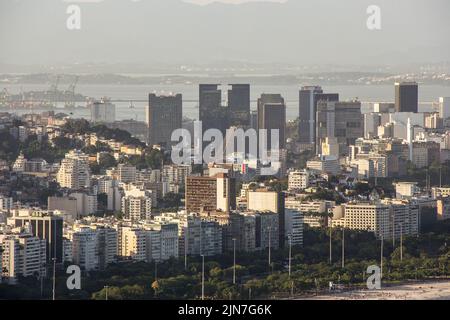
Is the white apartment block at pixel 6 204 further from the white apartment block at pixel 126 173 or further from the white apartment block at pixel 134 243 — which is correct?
the white apartment block at pixel 126 173

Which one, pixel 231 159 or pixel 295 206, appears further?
pixel 231 159

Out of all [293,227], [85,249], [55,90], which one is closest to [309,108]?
[55,90]

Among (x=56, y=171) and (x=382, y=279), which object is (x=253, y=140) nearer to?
(x=56, y=171)

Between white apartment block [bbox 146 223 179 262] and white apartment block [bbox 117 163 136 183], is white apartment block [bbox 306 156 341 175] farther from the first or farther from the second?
white apartment block [bbox 146 223 179 262]

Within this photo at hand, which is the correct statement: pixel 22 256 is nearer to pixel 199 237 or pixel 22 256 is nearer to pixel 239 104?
pixel 199 237

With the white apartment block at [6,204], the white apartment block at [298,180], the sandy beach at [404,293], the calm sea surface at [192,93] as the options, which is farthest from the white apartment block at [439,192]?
the sandy beach at [404,293]
